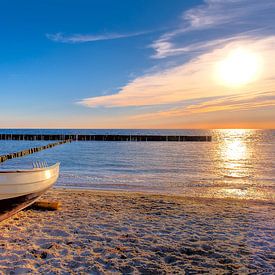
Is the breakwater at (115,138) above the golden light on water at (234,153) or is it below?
above

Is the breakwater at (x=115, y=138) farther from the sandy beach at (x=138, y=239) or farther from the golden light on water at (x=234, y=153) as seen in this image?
the sandy beach at (x=138, y=239)

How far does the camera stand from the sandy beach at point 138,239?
15.1 ft

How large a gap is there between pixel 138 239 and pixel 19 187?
2.69 metres

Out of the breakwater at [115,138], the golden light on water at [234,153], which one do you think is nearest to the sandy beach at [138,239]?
the golden light on water at [234,153]

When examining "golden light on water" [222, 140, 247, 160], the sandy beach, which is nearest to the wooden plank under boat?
the sandy beach

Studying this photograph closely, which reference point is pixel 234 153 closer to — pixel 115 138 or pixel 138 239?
pixel 138 239

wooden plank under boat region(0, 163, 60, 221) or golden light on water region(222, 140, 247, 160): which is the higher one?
wooden plank under boat region(0, 163, 60, 221)

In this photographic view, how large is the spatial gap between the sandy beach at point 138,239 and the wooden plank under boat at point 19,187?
A: 1.48 ft

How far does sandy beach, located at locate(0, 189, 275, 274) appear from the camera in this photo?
4.61 metres

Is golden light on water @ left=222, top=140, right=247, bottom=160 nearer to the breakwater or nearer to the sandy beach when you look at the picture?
the breakwater

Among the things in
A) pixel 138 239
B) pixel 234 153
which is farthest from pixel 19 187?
pixel 234 153

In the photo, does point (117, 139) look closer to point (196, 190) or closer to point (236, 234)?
point (196, 190)

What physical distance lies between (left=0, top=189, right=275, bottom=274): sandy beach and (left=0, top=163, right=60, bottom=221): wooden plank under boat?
0.45 metres

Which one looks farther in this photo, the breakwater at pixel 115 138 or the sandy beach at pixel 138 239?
the breakwater at pixel 115 138
